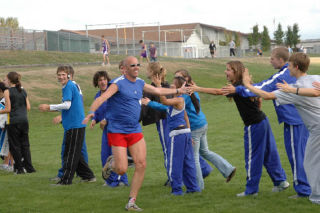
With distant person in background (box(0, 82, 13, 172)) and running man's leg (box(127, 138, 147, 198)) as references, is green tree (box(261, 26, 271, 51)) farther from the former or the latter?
running man's leg (box(127, 138, 147, 198))

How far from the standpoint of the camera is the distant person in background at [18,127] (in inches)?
428

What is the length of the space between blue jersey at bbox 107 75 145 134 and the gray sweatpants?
234cm

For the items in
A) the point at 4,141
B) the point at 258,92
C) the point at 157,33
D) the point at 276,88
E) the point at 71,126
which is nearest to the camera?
the point at 258,92

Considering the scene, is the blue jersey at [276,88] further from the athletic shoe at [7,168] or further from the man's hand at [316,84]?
the athletic shoe at [7,168]

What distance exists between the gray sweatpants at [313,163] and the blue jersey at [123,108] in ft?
7.66

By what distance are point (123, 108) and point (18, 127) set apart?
15.8 ft

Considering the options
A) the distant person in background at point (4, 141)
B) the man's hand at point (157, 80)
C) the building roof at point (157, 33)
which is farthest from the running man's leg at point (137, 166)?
the building roof at point (157, 33)

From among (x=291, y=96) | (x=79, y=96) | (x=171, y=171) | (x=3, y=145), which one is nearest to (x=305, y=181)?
(x=291, y=96)

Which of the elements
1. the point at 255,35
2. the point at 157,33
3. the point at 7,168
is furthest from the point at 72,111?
the point at 255,35

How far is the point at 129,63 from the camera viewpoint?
7121mm

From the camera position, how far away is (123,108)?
7.03 m

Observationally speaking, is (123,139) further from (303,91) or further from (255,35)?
(255,35)

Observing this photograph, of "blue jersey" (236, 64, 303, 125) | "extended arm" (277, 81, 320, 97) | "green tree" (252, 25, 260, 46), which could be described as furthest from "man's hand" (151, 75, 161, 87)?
"green tree" (252, 25, 260, 46)

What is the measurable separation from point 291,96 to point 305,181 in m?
1.44
